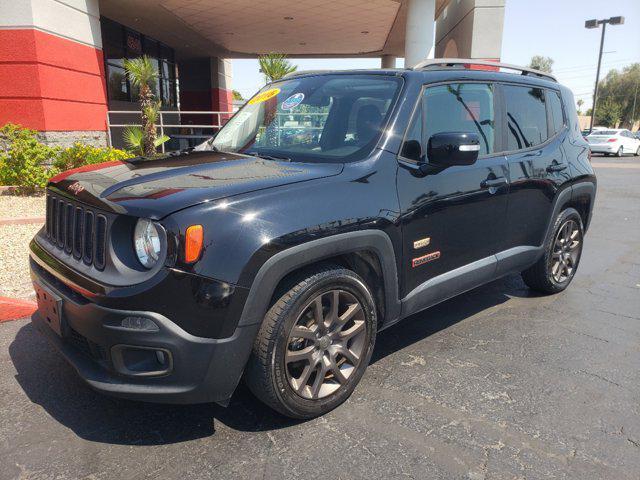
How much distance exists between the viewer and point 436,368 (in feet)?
10.6

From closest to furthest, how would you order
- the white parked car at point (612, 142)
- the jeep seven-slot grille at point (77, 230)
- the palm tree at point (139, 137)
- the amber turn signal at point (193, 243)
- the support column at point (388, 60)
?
the amber turn signal at point (193, 243)
the jeep seven-slot grille at point (77, 230)
the palm tree at point (139, 137)
the support column at point (388, 60)
the white parked car at point (612, 142)

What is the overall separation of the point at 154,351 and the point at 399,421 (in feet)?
4.35

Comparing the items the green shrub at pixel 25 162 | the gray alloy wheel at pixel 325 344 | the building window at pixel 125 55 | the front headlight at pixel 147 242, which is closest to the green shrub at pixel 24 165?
the green shrub at pixel 25 162

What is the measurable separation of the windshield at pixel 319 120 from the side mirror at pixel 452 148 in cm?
34

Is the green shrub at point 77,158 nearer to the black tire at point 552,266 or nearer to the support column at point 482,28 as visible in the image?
the black tire at point 552,266

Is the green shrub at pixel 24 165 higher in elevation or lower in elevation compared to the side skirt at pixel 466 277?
higher

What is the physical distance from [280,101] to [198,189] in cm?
152

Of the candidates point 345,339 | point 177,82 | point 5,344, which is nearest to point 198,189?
point 345,339

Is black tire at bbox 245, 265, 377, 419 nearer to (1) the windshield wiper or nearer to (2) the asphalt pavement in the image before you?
(2) the asphalt pavement

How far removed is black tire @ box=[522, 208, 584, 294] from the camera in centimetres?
433

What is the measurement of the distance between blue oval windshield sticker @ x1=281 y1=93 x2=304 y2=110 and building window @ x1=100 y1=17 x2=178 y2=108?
1438cm

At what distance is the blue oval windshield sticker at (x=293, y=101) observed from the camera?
Answer: 3.47 meters

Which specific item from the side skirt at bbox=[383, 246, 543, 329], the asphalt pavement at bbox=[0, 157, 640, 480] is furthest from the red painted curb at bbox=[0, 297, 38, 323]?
the side skirt at bbox=[383, 246, 543, 329]

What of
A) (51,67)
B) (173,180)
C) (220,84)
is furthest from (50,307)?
(220,84)
